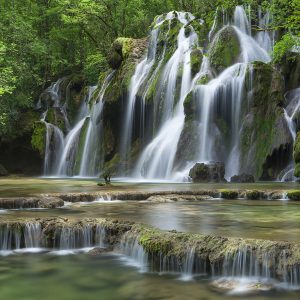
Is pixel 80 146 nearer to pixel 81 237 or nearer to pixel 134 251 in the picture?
pixel 81 237

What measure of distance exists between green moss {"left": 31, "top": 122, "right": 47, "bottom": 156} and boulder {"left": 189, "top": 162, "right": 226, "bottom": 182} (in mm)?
15807

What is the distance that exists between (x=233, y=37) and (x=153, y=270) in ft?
76.2

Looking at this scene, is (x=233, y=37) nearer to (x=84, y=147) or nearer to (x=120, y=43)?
(x=120, y=43)

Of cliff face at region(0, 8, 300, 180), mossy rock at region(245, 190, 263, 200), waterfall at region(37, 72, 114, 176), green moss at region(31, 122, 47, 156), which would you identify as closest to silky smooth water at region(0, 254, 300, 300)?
mossy rock at region(245, 190, 263, 200)

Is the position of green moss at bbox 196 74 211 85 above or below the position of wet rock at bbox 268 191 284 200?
above

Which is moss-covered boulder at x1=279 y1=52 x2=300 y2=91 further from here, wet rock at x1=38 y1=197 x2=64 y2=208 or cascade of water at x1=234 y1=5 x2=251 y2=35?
wet rock at x1=38 y1=197 x2=64 y2=208

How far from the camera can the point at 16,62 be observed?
112 feet

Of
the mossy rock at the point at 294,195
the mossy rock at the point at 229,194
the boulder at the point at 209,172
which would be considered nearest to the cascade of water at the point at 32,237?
the mossy rock at the point at 229,194

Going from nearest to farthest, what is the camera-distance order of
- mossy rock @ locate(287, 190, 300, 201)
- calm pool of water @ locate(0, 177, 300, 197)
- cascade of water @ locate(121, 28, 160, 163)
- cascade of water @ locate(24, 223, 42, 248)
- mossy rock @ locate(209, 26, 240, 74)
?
cascade of water @ locate(24, 223, 42, 248), mossy rock @ locate(287, 190, 300, 201), calm pool of water @ locate(0, 177, 300, 197), mossy rock @ locate(209, 26, 240, 74), cascade of water @ locate(121, 28, 160, 163)

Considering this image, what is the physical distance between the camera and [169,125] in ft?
Result: 88.2

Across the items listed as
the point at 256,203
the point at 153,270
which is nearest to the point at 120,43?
the point at 256,203

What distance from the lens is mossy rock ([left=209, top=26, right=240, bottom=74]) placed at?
88.5ft

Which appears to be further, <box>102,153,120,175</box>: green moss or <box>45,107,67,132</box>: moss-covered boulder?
<box>45,107,67,132</box>: moss-covered boulder

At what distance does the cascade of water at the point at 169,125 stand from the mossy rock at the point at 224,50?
4.38 ft
